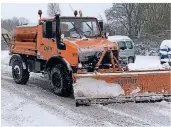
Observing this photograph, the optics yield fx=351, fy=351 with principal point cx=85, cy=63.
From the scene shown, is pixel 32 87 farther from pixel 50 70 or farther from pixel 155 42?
pixel 155 42

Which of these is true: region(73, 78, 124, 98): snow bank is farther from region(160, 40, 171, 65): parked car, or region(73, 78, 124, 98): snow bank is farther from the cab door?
region(160, 40, 171, 65): parked car

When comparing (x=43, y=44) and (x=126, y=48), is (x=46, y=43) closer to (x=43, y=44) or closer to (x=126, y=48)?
(x=43, y=44)

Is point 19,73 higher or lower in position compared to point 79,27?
lower

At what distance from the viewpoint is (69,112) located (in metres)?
6.86

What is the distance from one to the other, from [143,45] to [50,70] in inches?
686

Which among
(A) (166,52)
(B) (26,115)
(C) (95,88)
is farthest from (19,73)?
(A) (166,52)

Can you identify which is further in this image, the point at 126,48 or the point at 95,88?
the point at 126,48

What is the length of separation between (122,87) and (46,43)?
7.93ft

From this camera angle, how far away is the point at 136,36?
27.9 meters

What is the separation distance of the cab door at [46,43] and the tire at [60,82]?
49cm

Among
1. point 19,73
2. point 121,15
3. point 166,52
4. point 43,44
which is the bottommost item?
point 19,73

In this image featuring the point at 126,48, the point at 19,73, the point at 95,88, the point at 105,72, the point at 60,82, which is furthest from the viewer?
the point at 126,48

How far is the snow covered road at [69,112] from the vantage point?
6198 mm

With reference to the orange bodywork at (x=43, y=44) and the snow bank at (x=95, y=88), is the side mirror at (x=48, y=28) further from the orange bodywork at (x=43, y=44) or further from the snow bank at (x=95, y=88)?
the snow bank at (x=95, y=88)
